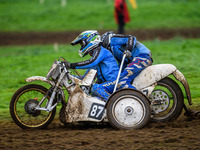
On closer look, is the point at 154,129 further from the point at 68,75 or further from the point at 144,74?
the point at 68,75

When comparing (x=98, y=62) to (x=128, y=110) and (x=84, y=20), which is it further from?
(x=84, y=20)

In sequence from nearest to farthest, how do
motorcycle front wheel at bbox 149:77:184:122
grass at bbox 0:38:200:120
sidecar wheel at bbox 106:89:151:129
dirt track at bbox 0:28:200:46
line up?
sidecar wheel at bbox 106:89:151:129 → motorcycle front wheel at bbox 149:77:184:122 → grass at bbox 0:38:200:120 → dirt track at bbox 0:28:200:46

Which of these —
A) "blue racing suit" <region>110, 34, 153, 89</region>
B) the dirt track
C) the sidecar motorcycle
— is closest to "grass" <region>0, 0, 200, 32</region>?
the dirt track

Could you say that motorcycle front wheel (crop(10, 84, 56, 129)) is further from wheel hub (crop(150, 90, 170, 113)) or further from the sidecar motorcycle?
wheel hub (crop(150, 90, 170, 113))

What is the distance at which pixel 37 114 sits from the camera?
7.21m

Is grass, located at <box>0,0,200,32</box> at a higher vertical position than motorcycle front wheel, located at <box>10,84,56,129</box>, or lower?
higher

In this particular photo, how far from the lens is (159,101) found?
7.57 metres

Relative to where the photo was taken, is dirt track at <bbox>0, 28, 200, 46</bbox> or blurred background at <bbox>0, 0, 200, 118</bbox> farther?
dirt track at <bbox>0, 28, 200, 46</bbox>

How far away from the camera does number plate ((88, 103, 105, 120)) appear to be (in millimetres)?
6984

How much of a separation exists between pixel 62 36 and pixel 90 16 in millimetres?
6485

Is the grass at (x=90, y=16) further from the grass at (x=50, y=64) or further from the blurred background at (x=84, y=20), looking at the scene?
the grass at (x=50, y=64)

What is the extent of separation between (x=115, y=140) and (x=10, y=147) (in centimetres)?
161

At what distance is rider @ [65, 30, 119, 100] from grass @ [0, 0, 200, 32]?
18618 mm

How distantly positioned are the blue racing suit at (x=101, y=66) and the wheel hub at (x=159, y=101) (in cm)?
89
